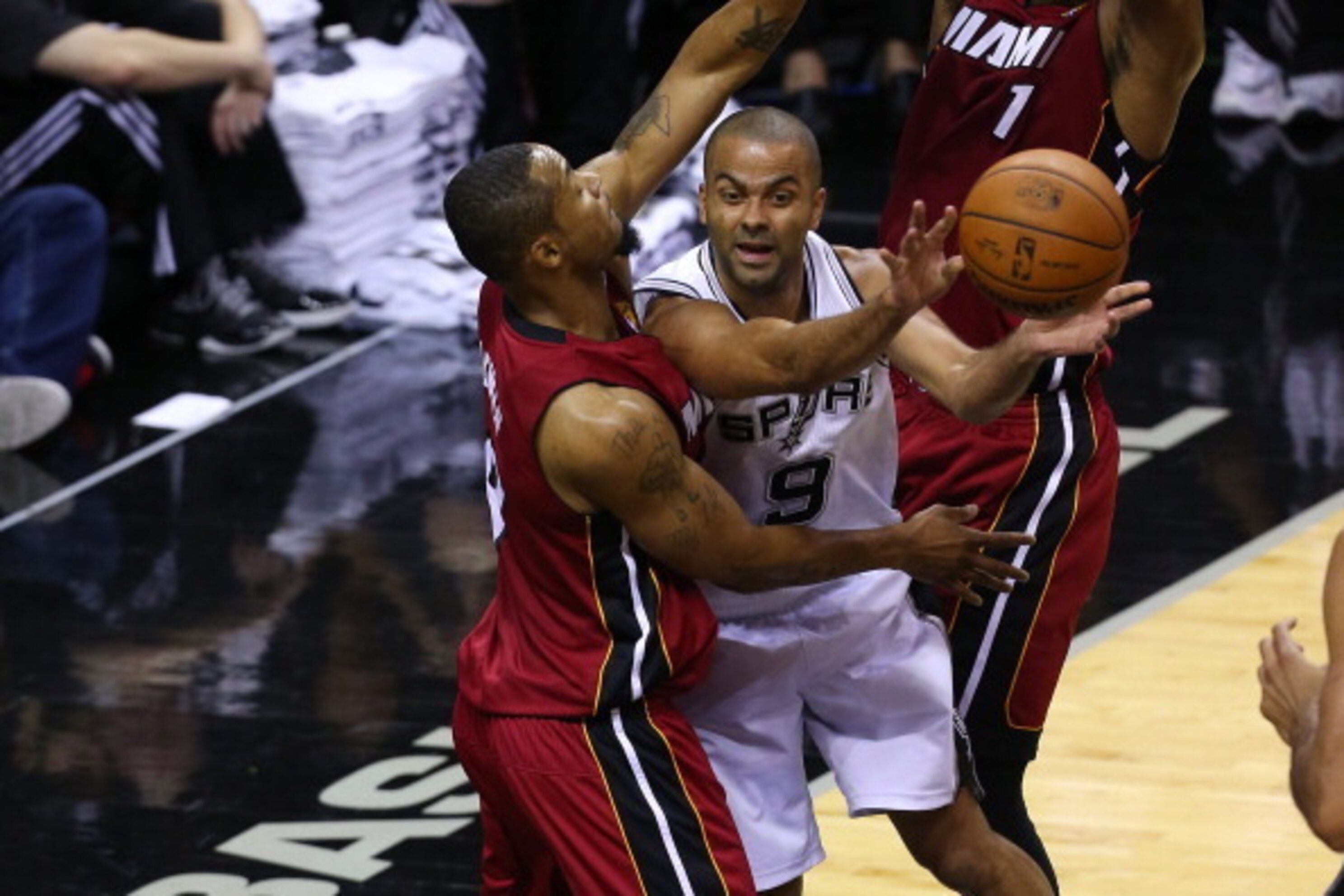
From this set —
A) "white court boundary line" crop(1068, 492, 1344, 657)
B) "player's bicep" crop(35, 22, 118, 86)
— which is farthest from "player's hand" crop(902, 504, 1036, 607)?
"player's bicep" crop(35, 22, 118, 86)

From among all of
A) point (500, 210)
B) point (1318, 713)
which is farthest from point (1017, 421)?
point (1318, 713)

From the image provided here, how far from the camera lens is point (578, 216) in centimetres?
473

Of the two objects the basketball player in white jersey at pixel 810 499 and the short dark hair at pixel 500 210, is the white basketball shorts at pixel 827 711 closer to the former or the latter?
the basketball player in white jersey at pixel 810 499

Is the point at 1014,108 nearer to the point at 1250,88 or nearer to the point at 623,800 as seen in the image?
the point at 623,800

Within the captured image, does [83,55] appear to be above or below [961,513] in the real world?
below

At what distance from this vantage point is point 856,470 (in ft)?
17.0

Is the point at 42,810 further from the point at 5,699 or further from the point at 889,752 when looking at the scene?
the point at 889,752

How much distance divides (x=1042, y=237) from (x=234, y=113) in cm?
587

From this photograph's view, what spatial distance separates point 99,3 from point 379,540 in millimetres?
2725

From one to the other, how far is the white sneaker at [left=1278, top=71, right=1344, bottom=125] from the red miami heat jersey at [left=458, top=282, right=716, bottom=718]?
28.2 ft

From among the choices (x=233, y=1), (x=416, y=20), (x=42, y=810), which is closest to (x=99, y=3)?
(x=233, y=1)

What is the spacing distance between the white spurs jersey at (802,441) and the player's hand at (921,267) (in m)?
0.39

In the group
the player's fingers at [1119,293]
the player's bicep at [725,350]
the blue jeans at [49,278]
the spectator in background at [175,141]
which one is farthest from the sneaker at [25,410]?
the player's fingers at [1119,293]

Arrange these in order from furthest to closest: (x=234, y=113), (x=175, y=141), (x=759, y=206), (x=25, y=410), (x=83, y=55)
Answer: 1. (x=234, y=113)
2. (x=175, y=141)
3. (x=83, y=55)
4. (x=25, y=410)
5. (x=759, y=206)
